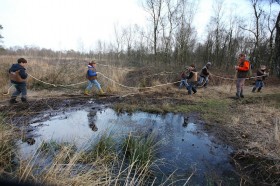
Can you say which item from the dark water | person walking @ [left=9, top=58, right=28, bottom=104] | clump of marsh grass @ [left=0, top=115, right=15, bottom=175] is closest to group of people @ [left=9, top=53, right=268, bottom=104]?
person walking @ [left=9, top=58, right=28, bottom=104]

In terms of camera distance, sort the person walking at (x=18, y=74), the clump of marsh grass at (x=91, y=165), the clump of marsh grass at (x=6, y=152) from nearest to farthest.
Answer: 1. the clump of marsh grass at (x=91, y=165)
2. the clump of marsh grass at (x=6, y=152)
3. the person walking at (x=18, y=74)

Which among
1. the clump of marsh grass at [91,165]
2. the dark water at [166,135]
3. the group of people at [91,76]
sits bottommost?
the dark water at [166,135]

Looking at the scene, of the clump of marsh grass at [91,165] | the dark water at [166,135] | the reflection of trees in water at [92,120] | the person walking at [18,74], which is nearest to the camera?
the clump of marsh grass at [91,165]

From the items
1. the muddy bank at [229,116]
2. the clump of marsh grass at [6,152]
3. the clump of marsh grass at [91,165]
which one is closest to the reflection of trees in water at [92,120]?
the muddy bank at [229,116]

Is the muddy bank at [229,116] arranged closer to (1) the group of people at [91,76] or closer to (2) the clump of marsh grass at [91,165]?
(1) the group of people at [91,76]

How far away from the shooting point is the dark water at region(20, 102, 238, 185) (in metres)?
3.76

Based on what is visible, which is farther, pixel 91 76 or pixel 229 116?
pixel 91 76

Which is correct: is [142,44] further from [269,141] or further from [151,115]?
[269,141]

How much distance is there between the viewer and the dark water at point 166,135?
376 cm

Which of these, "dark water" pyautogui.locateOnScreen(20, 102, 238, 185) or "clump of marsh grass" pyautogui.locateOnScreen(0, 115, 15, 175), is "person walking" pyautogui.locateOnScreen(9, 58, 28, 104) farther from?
"clump of marsh grass" pyautogui.locateOnScreen(0, 115, 15, 175)

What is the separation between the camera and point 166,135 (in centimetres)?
547

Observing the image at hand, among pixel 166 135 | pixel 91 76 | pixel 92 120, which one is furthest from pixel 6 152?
pixel 91 76

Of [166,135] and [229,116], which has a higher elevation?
[229,116]

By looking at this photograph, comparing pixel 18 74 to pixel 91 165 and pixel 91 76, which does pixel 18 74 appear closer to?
pixel 91 76
